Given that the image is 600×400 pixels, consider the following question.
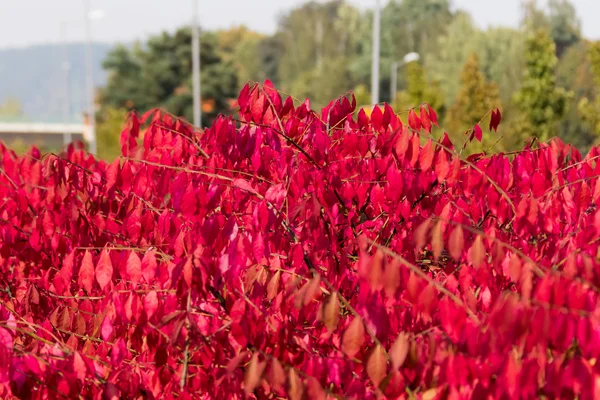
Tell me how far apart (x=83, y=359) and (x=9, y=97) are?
174m

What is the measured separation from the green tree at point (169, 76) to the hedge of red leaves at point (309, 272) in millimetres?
57902

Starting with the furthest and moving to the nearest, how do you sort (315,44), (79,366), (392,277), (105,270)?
(315,44) < (105,270) < (79,366) < (392,277)

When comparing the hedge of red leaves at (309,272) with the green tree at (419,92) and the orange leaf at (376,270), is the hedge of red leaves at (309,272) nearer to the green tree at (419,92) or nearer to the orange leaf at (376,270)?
the orange leaf at (376,270)

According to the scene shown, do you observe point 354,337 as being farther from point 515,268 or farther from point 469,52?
point 469,52

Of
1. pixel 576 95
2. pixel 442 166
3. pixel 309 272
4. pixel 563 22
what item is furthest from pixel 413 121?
pixel 563 22

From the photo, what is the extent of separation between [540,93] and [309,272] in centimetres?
2610

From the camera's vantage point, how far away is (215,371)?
128 inches

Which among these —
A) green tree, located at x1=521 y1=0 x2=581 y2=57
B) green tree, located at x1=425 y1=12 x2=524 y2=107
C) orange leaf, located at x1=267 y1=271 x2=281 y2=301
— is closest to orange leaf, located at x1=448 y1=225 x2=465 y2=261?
orange leaf, located at x1=267 y1=271 x2=281 y2=301

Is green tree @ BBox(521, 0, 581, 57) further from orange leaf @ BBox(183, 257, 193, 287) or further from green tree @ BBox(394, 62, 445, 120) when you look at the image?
orange leaf @ BBox(183, 257, 193, 287)

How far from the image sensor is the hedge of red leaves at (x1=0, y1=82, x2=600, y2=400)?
2.61 meters

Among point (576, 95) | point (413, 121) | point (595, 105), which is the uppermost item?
point (413, 121)

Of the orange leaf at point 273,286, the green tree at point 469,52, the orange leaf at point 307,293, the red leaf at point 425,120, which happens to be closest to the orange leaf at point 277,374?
the orange leaf at point 307,293

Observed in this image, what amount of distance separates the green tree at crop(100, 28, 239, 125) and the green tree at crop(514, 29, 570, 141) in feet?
120

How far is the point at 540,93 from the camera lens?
2794 centimetres
